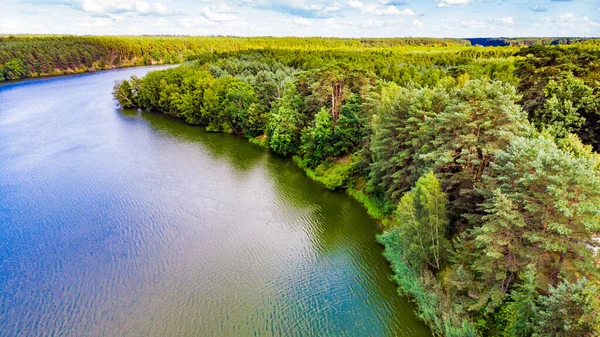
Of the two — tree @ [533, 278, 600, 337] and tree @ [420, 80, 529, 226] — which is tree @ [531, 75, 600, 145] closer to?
tree @ [420, 80, 529, 226]

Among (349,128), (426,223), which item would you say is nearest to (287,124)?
(349,128)

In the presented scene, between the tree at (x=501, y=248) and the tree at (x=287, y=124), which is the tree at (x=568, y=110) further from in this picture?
the tree at (x=287, y=124)

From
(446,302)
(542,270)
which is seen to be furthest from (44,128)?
(542,270)

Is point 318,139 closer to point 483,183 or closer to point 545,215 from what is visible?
point 483,183

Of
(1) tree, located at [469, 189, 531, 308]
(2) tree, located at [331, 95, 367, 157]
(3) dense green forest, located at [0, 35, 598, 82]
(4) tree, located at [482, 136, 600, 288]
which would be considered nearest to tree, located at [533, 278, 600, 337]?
(4) tree, located at [482, 136, 600, 288]

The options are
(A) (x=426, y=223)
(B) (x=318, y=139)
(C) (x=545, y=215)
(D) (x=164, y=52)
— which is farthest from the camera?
(D) (x=164, y=52)

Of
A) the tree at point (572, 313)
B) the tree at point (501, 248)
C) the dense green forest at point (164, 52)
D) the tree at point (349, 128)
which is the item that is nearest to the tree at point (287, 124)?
A: the tree at point (349, 128)

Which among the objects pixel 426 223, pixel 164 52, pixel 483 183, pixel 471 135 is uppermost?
pixel 471 135
